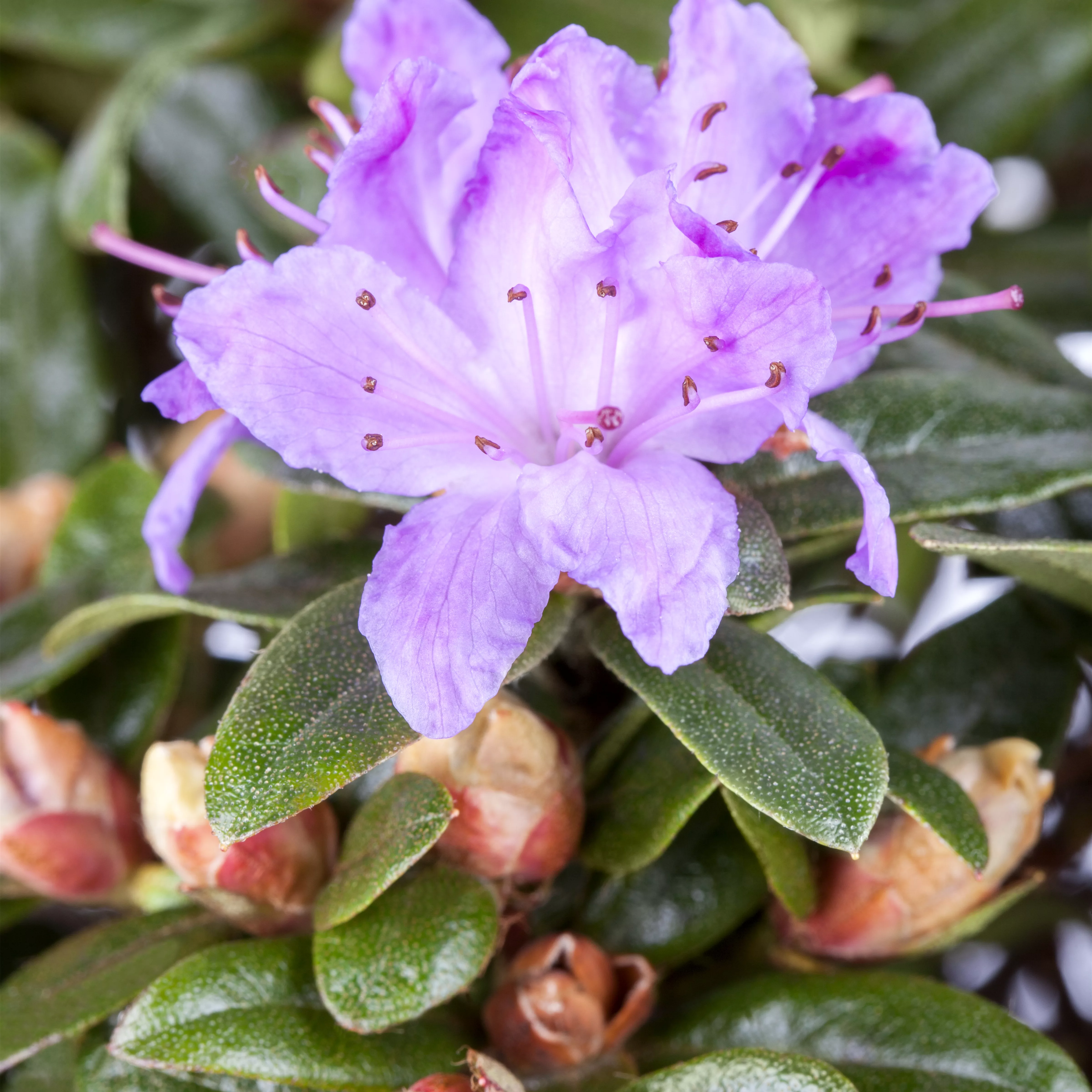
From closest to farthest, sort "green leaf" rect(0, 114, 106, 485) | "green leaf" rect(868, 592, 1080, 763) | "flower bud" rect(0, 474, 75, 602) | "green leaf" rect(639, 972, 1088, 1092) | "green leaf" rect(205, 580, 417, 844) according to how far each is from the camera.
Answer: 1. "green leaf" rect(205, 580, 417, 844)
2. "green leaf" rect(639, 972, 1088, 1092)
3. "green leaf" rect(868, 592, 1080, 763)
4. "flower bud" rect(0, 474, 75, 602)
5. "green leaf" rect(0, 114, 106, 485)

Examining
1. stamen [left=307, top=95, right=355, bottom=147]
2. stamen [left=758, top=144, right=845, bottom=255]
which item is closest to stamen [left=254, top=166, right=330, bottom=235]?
stamen [left=307, top=95, right=355, bottom=147]

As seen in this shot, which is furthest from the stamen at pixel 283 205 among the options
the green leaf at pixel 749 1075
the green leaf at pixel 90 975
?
the green leaf at pixel 749 1075

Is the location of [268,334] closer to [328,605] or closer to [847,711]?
[328,605]

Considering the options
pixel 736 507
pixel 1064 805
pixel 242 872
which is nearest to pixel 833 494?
pixel 736 507

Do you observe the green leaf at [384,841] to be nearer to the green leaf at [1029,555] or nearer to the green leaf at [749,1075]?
the green leaf at [749,1075]

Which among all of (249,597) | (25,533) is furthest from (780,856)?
(25,533)

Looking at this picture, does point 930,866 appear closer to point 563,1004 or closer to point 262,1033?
point 563,1004

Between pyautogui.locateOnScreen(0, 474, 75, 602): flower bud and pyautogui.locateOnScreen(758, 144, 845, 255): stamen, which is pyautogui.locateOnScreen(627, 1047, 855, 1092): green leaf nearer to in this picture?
pyautogui.locateOnScreen(758, 144, 845, 255): stamen
